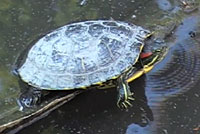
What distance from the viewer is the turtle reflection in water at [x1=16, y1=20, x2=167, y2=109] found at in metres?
2.40

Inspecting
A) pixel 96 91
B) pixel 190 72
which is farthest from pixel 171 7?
pixel 96 91

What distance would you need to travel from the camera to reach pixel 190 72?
2.71 meters

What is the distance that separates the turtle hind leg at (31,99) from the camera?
242 centimetres

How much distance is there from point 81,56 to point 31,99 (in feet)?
1.30

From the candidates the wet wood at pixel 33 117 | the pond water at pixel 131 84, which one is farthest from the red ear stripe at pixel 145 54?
the wet wood at pixel 33 117

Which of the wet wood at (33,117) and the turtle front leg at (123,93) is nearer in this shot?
the wet wood at (33,117)

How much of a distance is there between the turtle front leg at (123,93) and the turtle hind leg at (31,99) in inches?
19.0

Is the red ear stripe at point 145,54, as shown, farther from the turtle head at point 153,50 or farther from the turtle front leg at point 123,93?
the turtle front leg at point 123,93

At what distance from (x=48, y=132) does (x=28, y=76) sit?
362 mm

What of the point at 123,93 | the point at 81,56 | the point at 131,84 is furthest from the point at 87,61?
the point at 131,84

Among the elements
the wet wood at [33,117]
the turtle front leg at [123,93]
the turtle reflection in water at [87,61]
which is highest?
the turtle reflection in water at [87,61]

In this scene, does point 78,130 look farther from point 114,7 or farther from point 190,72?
point 114,7

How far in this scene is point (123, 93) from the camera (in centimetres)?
244

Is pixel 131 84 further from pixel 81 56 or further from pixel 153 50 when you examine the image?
pixel 81 56
